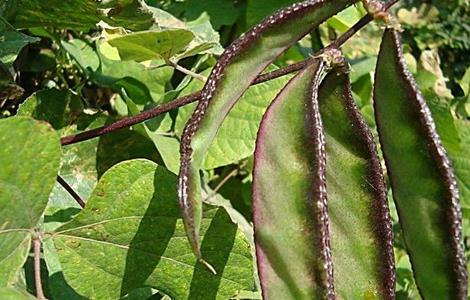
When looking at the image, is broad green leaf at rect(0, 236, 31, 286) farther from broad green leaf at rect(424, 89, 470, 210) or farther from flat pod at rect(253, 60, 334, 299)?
broad green leaf at rect(424, 89, 470, 210)

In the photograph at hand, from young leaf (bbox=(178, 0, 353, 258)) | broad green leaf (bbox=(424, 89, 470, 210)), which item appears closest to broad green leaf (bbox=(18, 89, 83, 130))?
young leaf (bbox=(178, 0, 353, 258))

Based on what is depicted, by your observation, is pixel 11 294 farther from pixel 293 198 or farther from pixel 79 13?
pixel 79 13

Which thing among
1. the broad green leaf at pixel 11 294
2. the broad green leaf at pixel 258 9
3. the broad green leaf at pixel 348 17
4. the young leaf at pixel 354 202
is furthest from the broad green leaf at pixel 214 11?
the broad green leaf at pixel 11 294

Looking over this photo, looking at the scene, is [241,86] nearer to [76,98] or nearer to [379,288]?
[379,288]

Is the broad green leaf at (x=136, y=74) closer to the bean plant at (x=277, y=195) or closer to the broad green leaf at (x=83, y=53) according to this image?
the broad green leaf at (x=83, y=53)

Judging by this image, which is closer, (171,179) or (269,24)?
(269,24)

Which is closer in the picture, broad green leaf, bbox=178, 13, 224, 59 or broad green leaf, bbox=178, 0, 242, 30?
broad green leaf, bbox=178, 13, 224, 59

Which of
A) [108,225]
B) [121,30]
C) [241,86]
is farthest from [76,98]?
[241,86]
